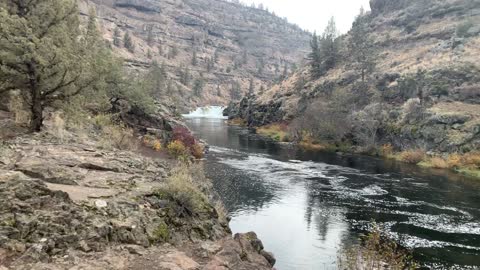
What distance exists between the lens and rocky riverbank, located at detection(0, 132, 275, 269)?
10797 mm

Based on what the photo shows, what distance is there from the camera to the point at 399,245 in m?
22.0

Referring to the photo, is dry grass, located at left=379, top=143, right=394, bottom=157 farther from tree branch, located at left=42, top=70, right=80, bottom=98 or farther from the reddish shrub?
tree branch, located at left=42, top=70, right=80, bottom=98

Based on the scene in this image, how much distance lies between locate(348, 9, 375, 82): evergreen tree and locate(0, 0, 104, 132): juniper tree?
70.0 meters

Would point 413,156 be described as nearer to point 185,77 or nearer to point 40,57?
point 40,57

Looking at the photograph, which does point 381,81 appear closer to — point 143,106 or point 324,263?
point 143,106

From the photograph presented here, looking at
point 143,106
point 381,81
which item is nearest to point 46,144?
point 143,106

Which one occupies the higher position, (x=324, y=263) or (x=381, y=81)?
(x=381, y=81)

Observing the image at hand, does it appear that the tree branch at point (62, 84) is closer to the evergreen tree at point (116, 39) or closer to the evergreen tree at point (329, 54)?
the evergreen tree at point (329, 54)

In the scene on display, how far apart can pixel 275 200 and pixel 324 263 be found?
11555mm

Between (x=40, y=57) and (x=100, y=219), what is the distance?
32.5ft

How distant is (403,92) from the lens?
71938 mm

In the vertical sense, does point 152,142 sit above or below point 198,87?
below

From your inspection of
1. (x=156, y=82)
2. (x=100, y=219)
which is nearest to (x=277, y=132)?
(x=156, y=82)

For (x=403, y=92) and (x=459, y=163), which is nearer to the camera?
(x=459, y=163)
